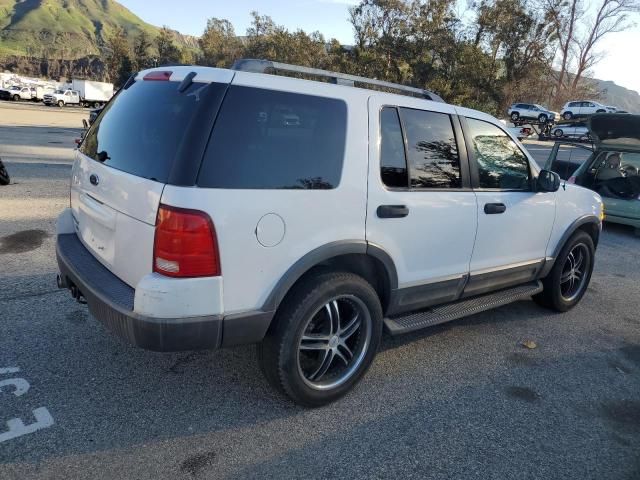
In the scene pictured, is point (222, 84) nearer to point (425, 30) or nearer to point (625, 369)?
point (625, 369)

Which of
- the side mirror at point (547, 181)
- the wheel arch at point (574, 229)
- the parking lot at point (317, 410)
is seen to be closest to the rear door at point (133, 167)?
the parking lot at point (317, 410)

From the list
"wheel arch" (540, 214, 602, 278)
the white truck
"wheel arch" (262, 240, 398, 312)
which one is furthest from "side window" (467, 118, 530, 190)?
the white truck

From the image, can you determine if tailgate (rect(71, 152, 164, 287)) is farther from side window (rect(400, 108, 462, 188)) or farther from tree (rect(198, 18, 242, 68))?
tree (rect(198, 18, 242, 68))

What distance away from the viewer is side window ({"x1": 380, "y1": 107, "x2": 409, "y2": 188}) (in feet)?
10.0

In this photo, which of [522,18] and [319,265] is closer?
[319,265]

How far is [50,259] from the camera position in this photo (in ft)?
16.6

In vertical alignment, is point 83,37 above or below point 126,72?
above

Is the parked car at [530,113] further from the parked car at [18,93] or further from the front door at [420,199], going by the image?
the parked car at [18,93]

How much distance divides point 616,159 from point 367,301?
27.5ft

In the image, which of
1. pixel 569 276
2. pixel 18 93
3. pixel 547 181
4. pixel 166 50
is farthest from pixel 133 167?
pixel 166 50

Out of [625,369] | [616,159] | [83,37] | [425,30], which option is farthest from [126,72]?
[83,37]

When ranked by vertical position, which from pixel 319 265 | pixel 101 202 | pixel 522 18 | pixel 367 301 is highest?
pixel 522 18

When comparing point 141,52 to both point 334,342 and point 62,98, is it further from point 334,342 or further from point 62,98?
point 334,342

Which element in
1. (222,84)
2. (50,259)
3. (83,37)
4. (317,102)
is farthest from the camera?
(83,37)
